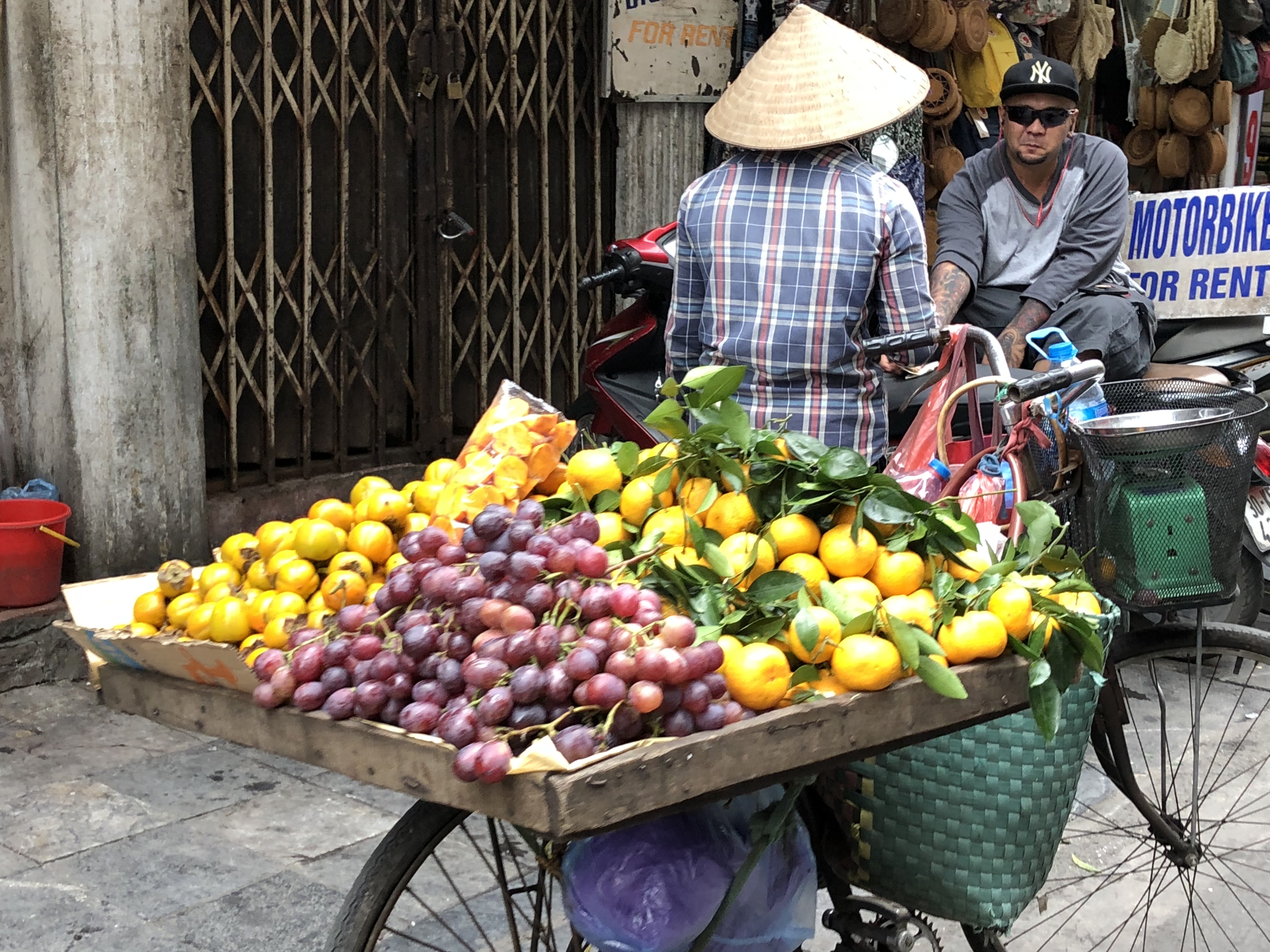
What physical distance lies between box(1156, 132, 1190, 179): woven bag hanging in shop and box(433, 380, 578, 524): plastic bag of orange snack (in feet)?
22.6

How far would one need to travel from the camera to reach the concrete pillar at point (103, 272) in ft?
14.5

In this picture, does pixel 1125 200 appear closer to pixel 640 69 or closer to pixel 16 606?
pixel 640 69

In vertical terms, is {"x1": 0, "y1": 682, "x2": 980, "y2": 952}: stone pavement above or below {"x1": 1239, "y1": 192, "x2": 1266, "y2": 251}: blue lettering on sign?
below

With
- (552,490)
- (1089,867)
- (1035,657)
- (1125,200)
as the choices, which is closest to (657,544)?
(552,490)

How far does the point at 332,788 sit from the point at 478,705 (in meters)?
2.48

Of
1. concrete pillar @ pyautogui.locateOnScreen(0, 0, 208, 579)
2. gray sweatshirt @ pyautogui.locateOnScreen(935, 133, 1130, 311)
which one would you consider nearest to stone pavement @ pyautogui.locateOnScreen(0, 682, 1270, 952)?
concrete pillar @ pyautogui.locateOnScreen(0, 0, 208, 579)

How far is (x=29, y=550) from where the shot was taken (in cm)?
447

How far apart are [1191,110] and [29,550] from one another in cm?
665

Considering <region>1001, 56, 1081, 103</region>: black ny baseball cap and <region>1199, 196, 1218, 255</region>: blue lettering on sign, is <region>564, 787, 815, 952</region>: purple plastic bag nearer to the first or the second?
<region>1001, 56, 1081, 103</region>: black ny baseball cap

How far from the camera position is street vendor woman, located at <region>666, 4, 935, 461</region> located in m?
3.20

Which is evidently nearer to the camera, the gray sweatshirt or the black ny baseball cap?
the black ny baseball cap

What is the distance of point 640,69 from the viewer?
6.18 meters

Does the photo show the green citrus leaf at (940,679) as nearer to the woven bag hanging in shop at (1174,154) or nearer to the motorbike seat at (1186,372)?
the motorbike seat at (1186,372)

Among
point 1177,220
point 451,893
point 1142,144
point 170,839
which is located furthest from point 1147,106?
point 170,839
